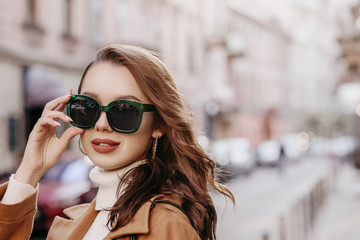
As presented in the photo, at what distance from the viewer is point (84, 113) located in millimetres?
1751

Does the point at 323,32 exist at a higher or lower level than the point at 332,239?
higher

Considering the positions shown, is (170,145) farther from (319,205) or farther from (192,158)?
(319,205)

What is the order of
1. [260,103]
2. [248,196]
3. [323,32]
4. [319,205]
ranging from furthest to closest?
[323,32] < [260,103] < [248,196] < [319,205]

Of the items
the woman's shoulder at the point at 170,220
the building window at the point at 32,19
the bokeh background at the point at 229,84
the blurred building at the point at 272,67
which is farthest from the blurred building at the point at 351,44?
A: the woman's shoulder at the point at 170,220

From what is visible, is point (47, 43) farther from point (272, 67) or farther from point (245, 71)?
point (272, 67)

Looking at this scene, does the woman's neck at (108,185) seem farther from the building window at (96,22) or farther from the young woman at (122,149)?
the building window at (96,22)

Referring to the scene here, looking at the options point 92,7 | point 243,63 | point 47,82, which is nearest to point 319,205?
point 47,82

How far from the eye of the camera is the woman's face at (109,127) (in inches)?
68.1

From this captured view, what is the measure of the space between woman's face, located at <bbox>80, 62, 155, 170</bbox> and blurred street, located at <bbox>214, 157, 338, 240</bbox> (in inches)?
99.6

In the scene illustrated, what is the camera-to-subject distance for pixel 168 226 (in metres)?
1.54

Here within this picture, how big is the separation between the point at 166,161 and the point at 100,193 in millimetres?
253

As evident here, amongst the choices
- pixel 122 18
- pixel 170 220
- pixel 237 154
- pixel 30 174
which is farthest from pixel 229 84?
pixel 170 220

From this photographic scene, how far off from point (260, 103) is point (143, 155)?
40.4 m

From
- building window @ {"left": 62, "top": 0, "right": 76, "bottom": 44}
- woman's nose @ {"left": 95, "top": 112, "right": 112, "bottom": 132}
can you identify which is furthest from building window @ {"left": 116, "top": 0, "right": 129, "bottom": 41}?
woman's nose @ {"left": 95, "top": 112, "right": 112, "bottom": 132}
